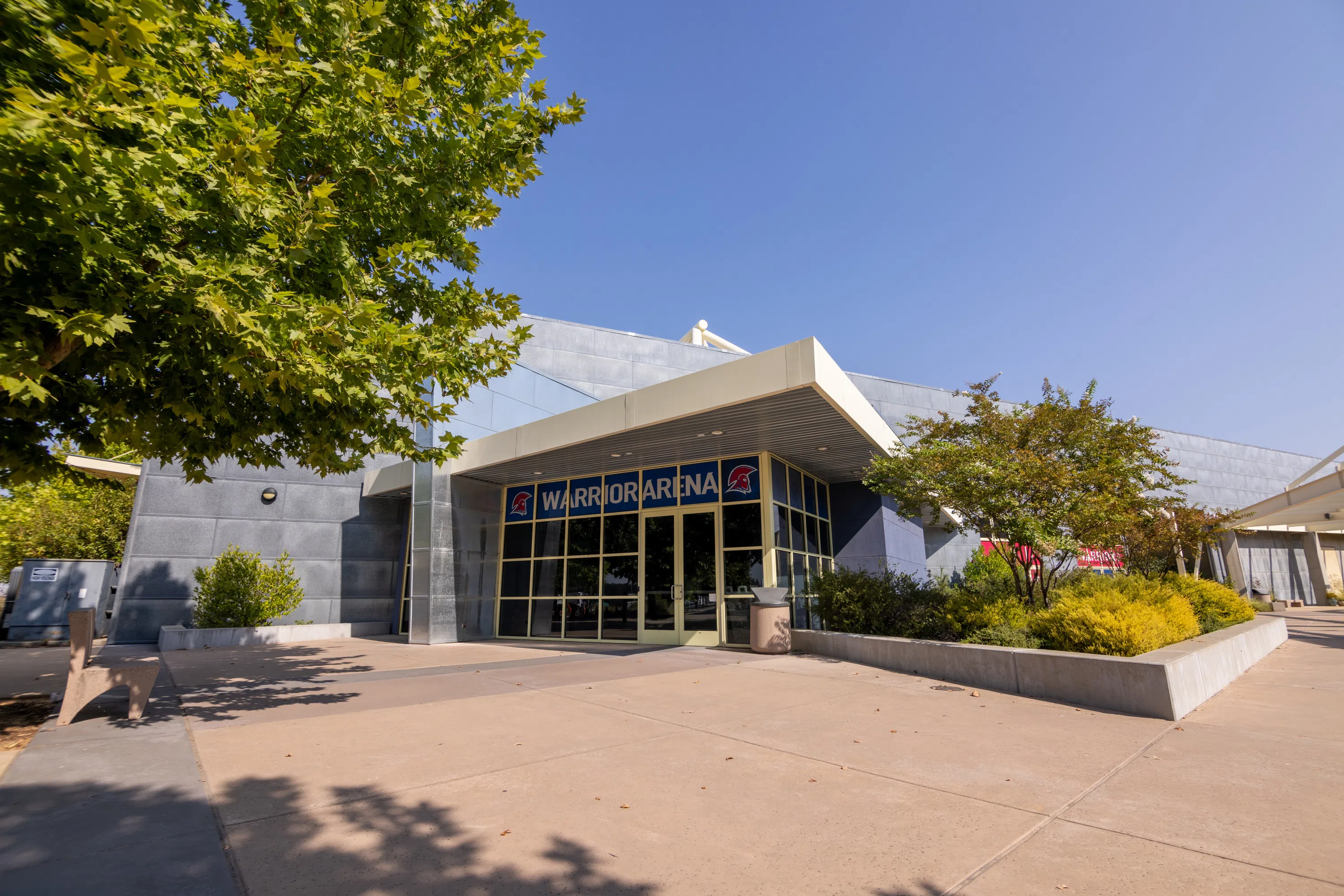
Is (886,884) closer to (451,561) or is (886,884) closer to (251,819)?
(251,819)

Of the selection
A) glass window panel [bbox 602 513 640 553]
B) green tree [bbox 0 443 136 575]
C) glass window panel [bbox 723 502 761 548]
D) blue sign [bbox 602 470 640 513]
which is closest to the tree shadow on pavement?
glass window panel [bbox 723 502 761 548]

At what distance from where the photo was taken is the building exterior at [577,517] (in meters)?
12.0

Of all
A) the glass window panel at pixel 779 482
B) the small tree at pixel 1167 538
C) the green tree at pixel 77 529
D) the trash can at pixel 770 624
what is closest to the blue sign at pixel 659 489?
the glass window panel at pixel 779 482

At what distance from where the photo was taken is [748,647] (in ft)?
42.7

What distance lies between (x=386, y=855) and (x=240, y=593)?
15.3 metres

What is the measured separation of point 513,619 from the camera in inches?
661

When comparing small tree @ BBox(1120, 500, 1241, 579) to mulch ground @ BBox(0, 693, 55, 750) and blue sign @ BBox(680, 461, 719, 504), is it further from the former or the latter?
mulch ground @ BBox(0, 693, 55, 750)

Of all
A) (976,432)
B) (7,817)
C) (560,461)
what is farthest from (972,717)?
(560,461)

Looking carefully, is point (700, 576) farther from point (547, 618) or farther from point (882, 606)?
point (547, 618)

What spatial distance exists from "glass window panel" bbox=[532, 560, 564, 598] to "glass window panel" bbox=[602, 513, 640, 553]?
1505 millimetres

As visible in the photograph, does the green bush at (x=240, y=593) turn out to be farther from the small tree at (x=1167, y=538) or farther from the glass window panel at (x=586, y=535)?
the small tree at (x=1167, y=538)

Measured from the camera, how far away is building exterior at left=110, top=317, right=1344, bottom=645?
1198 centimetres

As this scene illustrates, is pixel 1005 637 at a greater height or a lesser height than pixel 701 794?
greater

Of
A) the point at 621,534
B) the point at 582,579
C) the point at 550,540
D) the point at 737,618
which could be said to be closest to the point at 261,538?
the point at 550,540
